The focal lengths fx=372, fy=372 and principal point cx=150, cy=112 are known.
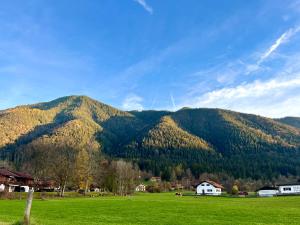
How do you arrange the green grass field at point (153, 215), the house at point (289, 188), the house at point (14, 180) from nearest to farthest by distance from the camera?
1. the green grass field at point (153, 215)
2. the house at point (14, 180)
3. the house at point (289, 188)

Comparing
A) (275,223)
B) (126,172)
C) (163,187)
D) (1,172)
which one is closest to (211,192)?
(163,187)

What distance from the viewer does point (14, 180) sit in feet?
366

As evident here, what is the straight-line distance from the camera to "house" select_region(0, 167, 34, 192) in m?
106

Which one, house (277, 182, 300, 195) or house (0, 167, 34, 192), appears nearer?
house (0, 167, 34, 192)

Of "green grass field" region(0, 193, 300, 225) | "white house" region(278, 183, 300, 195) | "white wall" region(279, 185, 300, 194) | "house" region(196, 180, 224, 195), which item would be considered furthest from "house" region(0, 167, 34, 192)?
"white wall" region(279, 185, 300, 194)

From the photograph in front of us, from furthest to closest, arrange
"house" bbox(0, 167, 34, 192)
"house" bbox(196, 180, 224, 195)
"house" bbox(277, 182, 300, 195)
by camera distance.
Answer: "house" bbox(196, 180, 224, 195), "house" bbox(277, 182, 300, 195), "house" bbox(0, 167, 34, 192)

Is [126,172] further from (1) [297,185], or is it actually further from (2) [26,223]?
(2) [26,223]

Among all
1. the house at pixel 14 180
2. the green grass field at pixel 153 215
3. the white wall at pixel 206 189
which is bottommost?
the green grass field at pixel 153 215

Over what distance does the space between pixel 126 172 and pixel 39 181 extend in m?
27.5

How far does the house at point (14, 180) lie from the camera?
348ft

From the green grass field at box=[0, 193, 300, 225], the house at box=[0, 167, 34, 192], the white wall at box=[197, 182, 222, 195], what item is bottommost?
the green grass field at box=[0, 193, 300, 225]

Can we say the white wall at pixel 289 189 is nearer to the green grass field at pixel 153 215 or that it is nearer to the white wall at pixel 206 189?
the white wall at pixel 206 189

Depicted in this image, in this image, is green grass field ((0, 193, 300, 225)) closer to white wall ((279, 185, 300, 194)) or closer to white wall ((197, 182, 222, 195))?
white wall ((279, 185, 300, 194))

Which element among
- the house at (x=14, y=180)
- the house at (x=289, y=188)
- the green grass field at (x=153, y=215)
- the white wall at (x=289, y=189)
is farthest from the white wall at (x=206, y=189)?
the green grass field at (x=153, y=215)
